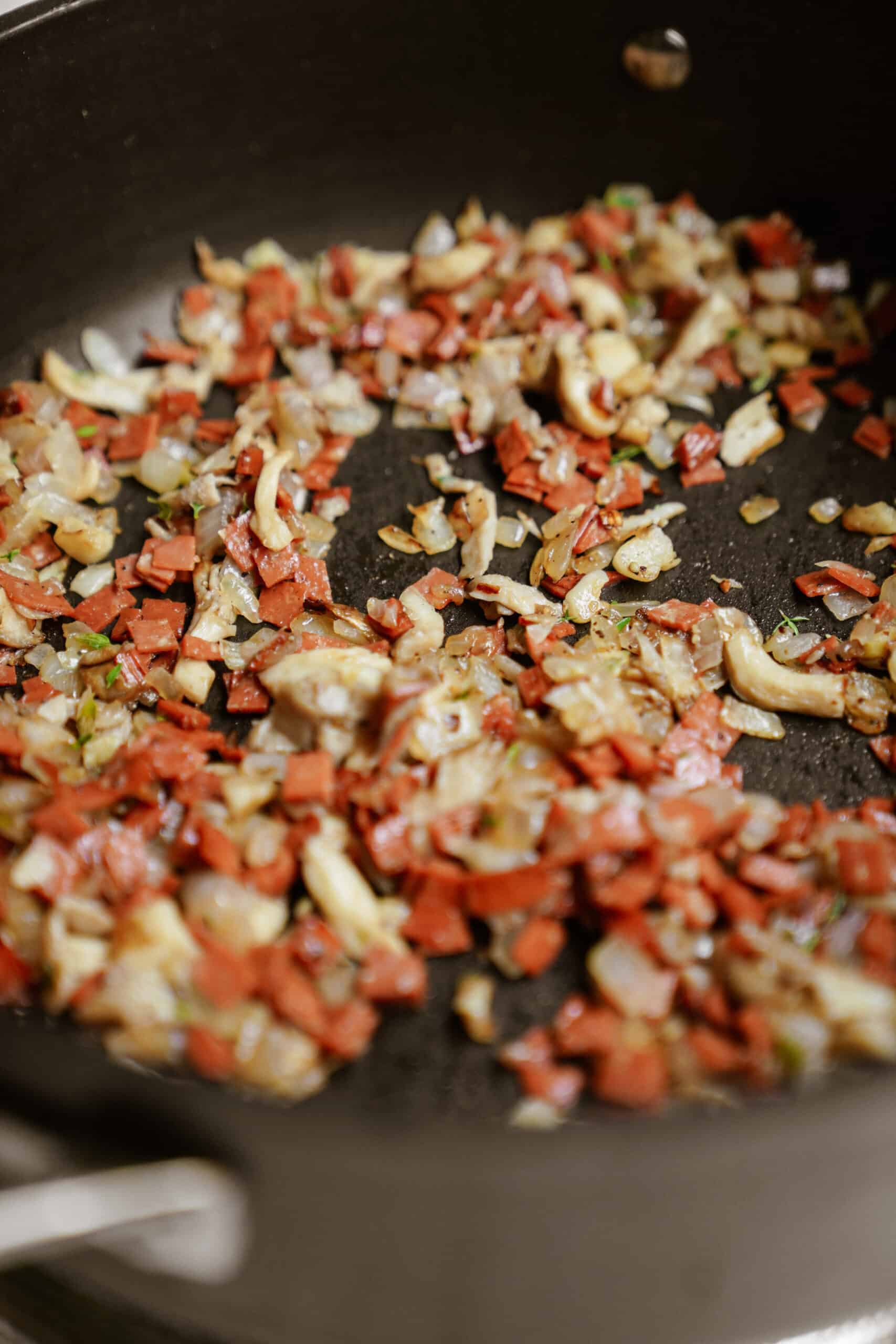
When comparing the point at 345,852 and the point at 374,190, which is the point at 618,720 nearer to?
the point at 345,852

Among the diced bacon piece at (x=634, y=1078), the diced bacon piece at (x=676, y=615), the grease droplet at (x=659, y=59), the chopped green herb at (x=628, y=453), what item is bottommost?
the diced bacon piece at (x=634, y=1078)

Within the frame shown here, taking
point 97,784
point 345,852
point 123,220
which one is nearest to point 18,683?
point 97,784

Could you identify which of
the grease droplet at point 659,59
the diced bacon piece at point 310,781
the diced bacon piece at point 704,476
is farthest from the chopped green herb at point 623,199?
the diced bacon piece at point 310,781

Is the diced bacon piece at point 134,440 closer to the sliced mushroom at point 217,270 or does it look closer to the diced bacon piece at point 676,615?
the sliced mushroom at point 217,270

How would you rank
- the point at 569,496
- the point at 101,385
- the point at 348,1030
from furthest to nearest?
the point at 101,385
the point at 569,496
the point at 348,1030

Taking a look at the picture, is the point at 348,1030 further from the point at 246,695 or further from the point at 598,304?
the point at 598,304

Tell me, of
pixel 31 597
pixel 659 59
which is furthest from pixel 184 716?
pixel 659 59
